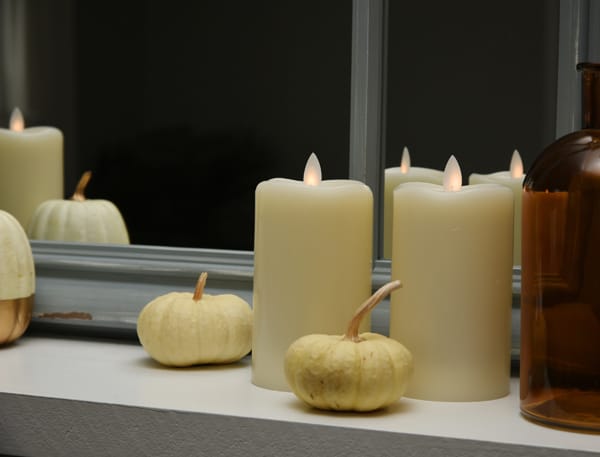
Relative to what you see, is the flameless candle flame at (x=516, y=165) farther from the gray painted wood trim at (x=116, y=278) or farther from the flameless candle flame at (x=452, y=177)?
the gray painted wood trim at (x=116, y=278)

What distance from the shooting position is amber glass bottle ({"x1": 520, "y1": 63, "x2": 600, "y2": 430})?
2.25ft

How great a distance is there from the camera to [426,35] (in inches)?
34.3

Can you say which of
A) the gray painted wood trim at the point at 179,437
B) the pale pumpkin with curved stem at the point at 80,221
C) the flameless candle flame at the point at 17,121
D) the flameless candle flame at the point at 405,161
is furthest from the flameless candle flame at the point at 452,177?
the flameless candle flame at the point at 17,121

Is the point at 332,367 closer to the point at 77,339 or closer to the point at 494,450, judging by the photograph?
the point at 494,450

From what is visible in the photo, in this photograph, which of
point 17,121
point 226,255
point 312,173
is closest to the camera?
point 312,173

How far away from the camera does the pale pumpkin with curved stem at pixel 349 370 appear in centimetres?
69

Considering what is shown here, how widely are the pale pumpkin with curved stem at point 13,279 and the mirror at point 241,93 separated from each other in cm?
12

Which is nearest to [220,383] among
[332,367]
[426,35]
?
[332,367]

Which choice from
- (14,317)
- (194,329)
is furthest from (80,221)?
(194,329)

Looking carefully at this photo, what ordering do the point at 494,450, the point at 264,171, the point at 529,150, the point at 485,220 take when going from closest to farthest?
the point at 494,450
the point at 485,220
the point at 529,150
the point at 264,171

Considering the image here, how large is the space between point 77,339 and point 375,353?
387mm

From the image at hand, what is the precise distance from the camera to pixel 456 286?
29.2 inches

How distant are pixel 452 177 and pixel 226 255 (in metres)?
0.27

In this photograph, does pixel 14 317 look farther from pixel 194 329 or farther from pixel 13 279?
pixel 194 329
